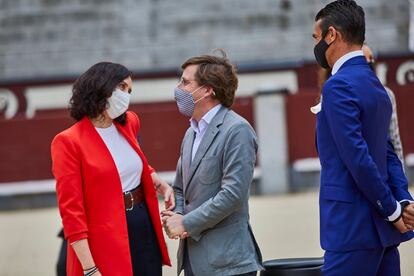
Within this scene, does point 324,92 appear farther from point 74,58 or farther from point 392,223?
point 74,58

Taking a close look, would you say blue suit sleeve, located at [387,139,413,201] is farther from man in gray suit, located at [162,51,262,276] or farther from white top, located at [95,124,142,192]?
white top, located at [95,124,142,192]

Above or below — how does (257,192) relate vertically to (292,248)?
Answer: below

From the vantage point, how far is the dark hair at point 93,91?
13.3 ft

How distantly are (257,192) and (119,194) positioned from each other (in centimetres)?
946

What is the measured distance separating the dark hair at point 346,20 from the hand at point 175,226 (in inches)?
39.6

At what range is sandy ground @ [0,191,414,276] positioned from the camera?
25.6 feet

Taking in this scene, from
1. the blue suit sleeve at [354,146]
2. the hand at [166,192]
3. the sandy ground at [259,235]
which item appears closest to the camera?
the blue suit sleeve at [354,146]

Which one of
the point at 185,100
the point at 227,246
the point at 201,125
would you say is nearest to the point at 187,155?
the point at 201,125

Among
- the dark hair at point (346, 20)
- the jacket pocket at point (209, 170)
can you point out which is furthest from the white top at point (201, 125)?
the dark hair at point (346, 20)

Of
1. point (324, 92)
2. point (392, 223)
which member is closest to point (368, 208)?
point (392, 223)

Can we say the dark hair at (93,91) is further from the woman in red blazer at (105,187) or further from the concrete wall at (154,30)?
the concrete wall at (154,30)

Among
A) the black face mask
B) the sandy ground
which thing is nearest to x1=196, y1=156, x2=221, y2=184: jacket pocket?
the black face mask

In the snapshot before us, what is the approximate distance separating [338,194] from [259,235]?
17.9 ft

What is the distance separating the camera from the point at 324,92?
3637 millimetres
